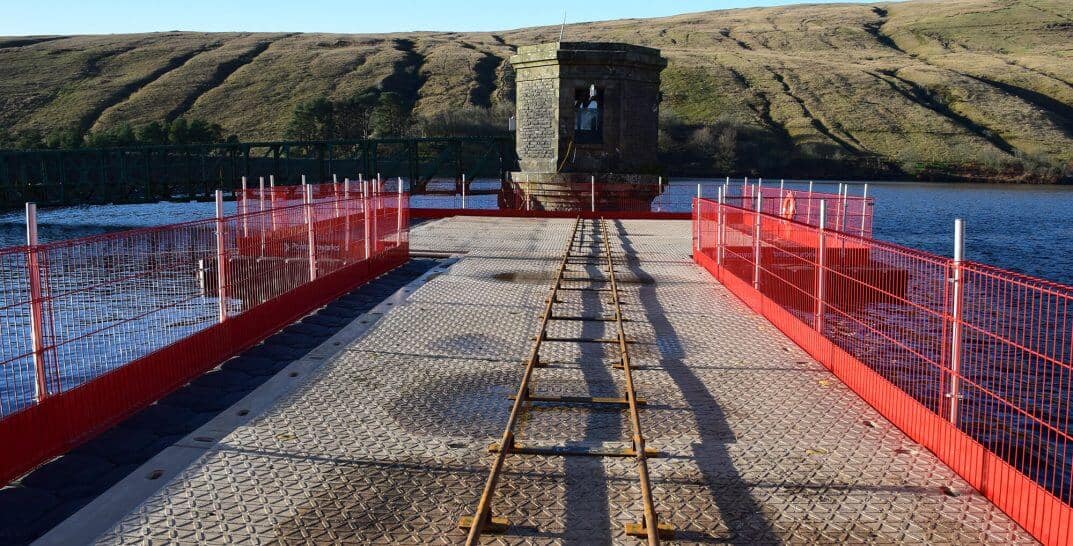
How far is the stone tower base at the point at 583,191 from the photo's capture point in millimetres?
37250

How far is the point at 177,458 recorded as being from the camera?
6.96m

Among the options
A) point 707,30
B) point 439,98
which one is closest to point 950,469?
point 439,98

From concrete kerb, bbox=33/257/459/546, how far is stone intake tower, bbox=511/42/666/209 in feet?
86.5

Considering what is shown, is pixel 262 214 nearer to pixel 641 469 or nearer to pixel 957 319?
pixel 641 469

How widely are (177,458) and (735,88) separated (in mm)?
130944

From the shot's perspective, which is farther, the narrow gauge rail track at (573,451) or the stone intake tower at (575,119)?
the stone intake tower at (575,119)

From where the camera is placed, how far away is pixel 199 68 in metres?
140

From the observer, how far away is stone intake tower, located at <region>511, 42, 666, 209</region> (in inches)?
1433

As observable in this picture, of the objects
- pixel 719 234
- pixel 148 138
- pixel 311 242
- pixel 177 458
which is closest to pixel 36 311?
pixel 177 458

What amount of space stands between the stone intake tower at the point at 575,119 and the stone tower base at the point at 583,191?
4cm

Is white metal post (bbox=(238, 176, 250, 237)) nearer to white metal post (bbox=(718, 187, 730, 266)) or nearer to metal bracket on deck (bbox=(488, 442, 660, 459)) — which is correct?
metal bracket on deck (bbox=(488, 442, 660, 459))

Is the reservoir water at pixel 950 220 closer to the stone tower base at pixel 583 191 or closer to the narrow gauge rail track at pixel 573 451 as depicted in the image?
the stone tower base at pixel 583 191

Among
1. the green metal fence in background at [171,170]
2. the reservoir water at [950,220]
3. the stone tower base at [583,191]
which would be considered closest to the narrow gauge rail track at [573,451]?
the stone tower base at [583,191]

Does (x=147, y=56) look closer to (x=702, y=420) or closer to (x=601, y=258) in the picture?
(x=601, y=258)
